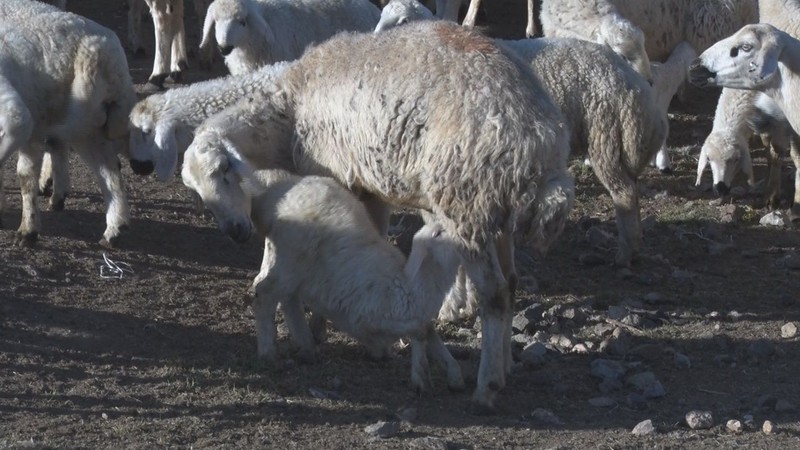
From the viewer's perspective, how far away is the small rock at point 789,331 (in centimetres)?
918

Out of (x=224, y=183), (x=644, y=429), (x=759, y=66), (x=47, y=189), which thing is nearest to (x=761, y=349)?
(x=644, y=429)

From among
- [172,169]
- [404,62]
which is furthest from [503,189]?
[172,169]

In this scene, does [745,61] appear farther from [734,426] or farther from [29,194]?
[29,194]

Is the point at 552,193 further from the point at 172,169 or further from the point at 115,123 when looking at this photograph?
the point at 115,123

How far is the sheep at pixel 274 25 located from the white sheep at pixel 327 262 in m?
3.43

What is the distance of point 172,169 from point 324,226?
153 centimetres

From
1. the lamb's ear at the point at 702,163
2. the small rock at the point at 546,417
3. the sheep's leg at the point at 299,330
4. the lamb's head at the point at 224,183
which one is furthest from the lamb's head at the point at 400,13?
the small rock at the point at 546,417

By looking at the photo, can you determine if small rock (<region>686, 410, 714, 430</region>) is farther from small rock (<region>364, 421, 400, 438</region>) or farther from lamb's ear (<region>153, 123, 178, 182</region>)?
lamb's ear (<region>153, 123, 178, 182</region>)

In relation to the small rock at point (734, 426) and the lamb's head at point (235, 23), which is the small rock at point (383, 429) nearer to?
the small rock at point (734, 426)

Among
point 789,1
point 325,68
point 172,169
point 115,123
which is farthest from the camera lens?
point 789,1

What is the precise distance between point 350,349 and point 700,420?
2132mm

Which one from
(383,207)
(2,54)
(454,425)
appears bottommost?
(454,425)

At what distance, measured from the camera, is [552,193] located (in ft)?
25.0

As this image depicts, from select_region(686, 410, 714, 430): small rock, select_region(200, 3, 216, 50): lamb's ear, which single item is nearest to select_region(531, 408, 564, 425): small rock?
select_region(686, 410, 714, 430): small rock
